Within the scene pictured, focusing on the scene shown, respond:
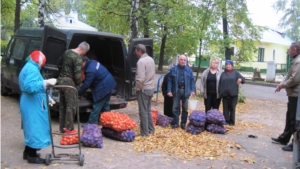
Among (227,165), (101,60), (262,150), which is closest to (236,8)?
(101,60)

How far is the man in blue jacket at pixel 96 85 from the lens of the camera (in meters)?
7.09

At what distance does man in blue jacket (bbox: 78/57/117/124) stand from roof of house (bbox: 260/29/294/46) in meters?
37.5

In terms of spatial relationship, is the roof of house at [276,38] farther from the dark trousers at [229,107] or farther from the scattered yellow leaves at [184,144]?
the scattered yellow leaves at [184,144]

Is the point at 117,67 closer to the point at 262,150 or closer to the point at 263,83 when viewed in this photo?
the point at 262,150

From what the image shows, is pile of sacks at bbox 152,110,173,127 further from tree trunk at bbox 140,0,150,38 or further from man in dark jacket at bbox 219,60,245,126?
tree trunk at bbox 140,0,150,38

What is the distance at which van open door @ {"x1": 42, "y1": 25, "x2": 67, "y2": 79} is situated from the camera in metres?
7.02

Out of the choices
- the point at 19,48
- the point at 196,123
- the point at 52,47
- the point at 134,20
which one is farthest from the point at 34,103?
the point at 134,20

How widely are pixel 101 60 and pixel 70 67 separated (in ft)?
9.76

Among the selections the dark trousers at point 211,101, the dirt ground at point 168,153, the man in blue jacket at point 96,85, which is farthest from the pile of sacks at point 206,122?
the man in blue jacket at point 96,85

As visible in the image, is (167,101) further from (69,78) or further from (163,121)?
(69,78)

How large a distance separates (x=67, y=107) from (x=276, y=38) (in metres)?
44.2

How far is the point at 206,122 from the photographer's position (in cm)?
777

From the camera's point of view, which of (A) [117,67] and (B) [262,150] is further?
(A) [117,67]

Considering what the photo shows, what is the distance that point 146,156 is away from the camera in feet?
18.7
